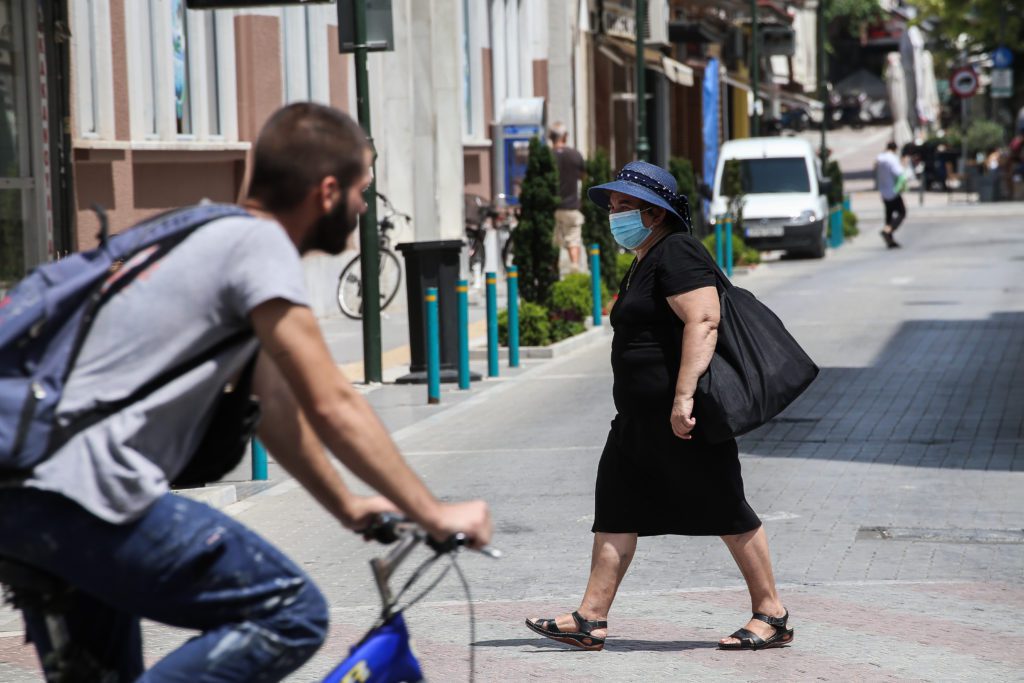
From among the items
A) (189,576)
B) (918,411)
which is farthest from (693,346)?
(918,411)

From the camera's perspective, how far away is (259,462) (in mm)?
10320

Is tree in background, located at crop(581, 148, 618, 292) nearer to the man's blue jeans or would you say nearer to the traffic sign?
the man's blue jeans

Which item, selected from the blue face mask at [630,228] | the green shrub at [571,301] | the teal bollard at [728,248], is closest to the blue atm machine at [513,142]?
the teal bollard at [728,248]

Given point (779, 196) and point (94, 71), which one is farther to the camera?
point (779, 196)

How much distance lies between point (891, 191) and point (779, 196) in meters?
2.69

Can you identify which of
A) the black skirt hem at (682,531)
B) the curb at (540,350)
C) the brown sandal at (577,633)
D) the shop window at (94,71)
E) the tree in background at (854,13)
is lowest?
the curb at (540,350)

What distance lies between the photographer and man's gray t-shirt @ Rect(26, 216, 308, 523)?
321cm

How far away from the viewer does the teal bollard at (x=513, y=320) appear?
15688mm

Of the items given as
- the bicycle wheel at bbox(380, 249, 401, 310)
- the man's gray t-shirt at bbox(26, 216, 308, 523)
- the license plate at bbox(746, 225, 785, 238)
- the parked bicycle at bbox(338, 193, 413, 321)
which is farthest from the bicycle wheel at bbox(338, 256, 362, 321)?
the man's gray t-shirt at bbox(26, 216, 308, 523)

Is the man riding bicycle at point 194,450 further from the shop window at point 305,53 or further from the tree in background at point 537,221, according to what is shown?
the shop window at point 305,53

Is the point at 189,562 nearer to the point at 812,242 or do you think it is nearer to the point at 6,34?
the point at 6,34

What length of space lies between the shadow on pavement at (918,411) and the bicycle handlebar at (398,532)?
732 centimetres

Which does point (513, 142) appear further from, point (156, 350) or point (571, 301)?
point (156, 350)

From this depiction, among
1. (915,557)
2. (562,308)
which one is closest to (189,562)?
(915,557)
